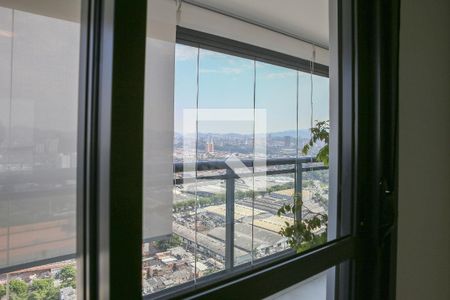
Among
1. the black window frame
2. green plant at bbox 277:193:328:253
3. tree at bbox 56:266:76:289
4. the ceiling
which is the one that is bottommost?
green plant at bbox 277:193:328:253

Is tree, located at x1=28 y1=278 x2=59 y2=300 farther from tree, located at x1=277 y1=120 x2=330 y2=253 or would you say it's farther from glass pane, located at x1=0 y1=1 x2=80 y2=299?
tree, located at x1=277 y1=120 x2=330 y2=253

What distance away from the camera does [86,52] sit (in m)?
0.67

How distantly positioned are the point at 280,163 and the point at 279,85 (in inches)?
28.1

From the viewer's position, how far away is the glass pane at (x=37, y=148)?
2.57 ft

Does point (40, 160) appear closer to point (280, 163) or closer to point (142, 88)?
point (142, 88)

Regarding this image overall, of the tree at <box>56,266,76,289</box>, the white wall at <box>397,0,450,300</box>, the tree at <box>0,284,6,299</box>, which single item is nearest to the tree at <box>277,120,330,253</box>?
the white wall at <box>397,0,450,300</box>

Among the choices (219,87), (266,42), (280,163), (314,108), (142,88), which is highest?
(266,42)

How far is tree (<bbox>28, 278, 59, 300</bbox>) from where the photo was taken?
766mm

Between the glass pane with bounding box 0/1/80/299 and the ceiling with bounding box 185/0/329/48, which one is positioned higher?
the ceiling with bounding box 185/0/329/48

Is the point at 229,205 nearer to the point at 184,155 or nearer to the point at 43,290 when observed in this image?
the point at 184,155

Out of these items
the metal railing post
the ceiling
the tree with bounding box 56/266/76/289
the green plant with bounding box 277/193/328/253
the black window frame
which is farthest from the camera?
the ceiling

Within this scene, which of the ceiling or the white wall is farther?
the ceiling

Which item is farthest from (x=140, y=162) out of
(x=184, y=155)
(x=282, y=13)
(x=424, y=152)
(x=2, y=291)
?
(x=282, y=13)

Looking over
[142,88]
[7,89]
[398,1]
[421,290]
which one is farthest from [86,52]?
[421,290]
